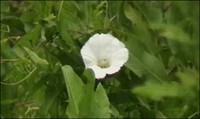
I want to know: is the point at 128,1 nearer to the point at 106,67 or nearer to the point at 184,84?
the point at 106,67

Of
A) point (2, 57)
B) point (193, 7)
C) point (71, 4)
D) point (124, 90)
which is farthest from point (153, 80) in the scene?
point (193, 7)

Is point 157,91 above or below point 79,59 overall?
above

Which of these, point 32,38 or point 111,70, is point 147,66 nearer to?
point 111,70

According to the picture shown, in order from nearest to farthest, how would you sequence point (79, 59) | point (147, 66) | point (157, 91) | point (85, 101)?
point (157, 91) < point (85, 101) < point (147, 66) < point (79, 59)

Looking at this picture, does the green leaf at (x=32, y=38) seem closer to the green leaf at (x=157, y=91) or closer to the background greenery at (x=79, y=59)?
the background greenery at (x=79, y=59)

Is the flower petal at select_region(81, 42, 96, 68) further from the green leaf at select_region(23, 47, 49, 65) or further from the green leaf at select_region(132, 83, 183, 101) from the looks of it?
the green leaf at select_region(132, 83, 183, 101)

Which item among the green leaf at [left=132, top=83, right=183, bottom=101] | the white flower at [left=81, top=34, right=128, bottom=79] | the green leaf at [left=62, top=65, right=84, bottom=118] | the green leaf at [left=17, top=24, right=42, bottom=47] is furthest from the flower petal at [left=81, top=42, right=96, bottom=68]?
the green leaf at [left=132, top=83, right=183, bottom=101]

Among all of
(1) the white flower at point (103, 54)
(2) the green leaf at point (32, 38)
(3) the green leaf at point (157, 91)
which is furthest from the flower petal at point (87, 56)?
(3) the green leaf at point (157, 91)

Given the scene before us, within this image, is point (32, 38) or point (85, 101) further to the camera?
point (32, 38)

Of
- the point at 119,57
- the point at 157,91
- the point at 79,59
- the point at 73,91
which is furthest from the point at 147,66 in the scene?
the point at 157,91
